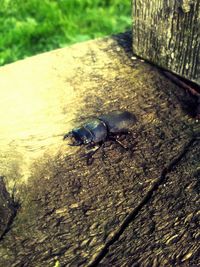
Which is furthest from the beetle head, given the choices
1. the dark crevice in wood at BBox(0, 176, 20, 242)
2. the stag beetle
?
the dark crevice in wood at BBox(0, 176, 20, 242)

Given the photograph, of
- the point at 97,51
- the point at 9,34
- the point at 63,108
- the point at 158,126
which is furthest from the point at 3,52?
the point at 158,126

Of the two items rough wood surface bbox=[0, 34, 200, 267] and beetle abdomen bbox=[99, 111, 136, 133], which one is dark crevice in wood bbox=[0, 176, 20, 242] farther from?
beetle abdomen bbox=[99, 111, 136, 133]

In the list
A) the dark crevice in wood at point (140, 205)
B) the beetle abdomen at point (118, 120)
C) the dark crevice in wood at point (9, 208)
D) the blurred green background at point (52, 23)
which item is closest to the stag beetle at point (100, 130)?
the beetle abdomen at point (118, 120)

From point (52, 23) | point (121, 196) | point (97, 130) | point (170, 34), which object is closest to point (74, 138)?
point (97, 130)

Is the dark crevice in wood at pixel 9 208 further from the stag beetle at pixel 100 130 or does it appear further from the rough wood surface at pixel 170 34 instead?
the rough wood surface at pixel 170 34

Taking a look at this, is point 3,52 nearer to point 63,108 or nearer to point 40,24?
point 40,24
